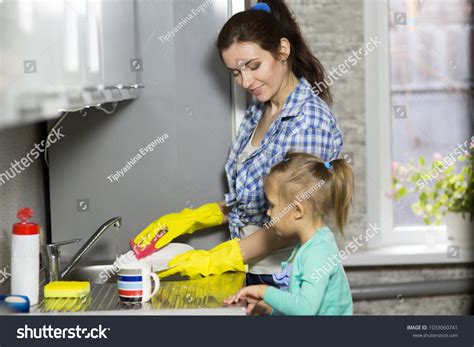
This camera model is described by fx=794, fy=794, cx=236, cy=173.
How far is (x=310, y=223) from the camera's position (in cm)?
149

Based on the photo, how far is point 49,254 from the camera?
160 cm

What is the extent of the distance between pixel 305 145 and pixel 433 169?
1118 mm

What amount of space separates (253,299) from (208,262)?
0.31 m

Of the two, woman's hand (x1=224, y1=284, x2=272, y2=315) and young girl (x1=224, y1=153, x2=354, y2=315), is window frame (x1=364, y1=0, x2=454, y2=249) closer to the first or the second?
young girl (x1=224, y1=153, x2=354, y2=315)

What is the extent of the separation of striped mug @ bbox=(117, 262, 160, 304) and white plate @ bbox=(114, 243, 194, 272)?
272 millimetres

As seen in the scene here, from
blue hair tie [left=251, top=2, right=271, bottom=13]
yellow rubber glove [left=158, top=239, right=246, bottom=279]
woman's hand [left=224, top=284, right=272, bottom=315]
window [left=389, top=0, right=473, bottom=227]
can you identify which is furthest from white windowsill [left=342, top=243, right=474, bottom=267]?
woman's hand [left=224, top=284, right=272, bottom=315]

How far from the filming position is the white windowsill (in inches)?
99.6

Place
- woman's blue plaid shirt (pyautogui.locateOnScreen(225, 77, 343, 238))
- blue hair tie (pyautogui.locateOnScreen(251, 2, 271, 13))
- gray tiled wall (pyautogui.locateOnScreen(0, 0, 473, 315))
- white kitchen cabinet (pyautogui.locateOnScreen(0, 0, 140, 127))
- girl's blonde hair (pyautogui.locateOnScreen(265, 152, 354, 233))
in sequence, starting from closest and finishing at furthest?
white kitchen cabinet (pyautogui.locateOnScreen(0, 0, 140, 127)) → girl's blonde hair (pyautogui.locateOnScreen(265, 152, 354, 233)) → woman's blue plaid shirt (pyautogui.locateOnScreen(225, 77, 343, 238)) → blue hair tie (pyautogui.locateOnScreen(251, 2, 271, 13)) → gray tiled wall (pyautogui.locateOnScreen(0, 0, 473, 315))

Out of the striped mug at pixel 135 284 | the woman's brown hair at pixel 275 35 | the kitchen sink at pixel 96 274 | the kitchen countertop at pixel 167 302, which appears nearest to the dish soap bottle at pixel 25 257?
the kitchen countertop at pixel 167 302

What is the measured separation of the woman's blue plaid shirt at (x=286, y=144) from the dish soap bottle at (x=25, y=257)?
1.70ft

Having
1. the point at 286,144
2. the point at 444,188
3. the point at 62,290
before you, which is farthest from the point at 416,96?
the point at 62,290

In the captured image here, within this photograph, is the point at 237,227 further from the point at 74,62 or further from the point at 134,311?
the point at 74,62

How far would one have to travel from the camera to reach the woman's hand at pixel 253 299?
1.39 metres
